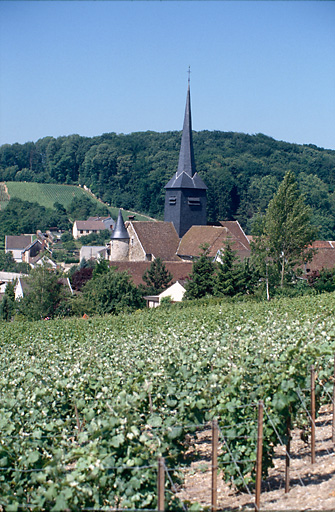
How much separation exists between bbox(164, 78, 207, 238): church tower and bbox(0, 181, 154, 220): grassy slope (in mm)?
59966

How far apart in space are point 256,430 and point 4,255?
72.3 m

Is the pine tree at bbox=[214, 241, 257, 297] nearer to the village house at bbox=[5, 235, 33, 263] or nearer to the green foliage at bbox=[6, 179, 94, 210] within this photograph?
the village house at bbox=[5, 235, 33, 263]

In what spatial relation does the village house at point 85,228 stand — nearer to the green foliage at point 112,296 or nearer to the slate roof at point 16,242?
the slate roof at point 16,242

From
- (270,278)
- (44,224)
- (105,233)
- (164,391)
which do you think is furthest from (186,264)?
(44,224)

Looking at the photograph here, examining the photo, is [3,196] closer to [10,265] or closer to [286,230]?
[10,265]

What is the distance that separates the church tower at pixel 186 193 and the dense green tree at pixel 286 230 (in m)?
14.3

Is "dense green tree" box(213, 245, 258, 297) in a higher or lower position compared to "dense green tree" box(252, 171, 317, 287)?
lower

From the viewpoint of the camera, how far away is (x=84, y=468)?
15.5 feet

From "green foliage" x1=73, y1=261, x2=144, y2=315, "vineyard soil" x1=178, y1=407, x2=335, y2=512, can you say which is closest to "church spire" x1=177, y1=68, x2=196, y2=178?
"green foliage" x1=73, y1=261, x2=144, y2=315

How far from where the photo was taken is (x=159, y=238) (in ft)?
134

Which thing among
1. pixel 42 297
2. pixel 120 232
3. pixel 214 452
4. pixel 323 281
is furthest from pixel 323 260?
pixel 214 452

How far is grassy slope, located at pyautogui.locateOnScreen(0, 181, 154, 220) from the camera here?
107 metres

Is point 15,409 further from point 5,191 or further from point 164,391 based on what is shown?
point 5,191

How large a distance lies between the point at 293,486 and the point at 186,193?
117 feet
